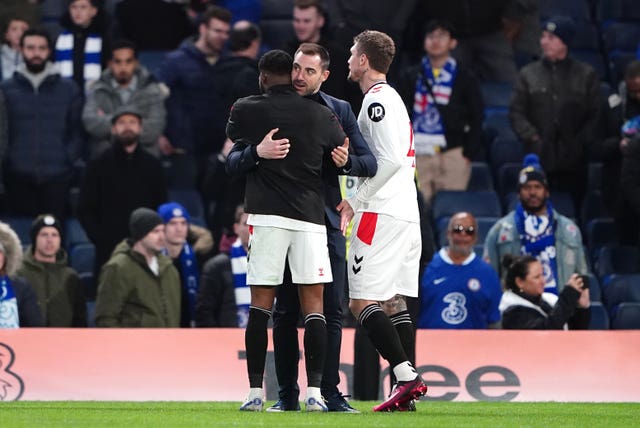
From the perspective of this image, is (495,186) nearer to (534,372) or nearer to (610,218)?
(610,218)

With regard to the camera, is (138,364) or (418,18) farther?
(418,18)

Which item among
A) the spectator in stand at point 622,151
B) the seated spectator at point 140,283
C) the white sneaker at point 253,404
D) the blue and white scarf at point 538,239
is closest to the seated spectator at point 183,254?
the seated spectator at point 140,283

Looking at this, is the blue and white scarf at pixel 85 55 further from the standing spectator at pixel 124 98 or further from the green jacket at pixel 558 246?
the green jacket at pixel 558 246

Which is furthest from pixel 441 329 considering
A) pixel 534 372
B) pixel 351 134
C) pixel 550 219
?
pixel 351 134

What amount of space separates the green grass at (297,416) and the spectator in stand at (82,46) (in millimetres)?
6328

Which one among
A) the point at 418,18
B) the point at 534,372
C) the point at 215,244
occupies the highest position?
the point at 418,18

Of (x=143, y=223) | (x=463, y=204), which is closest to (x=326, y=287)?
(x=143, y=223)

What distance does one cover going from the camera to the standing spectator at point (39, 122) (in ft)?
51.3

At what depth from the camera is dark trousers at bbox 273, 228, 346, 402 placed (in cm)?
958

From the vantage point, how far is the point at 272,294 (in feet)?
30.6

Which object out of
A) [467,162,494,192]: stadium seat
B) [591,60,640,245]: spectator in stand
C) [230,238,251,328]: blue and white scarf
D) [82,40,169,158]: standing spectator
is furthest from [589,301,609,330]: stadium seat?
[82,40,169,158]: standing spectator

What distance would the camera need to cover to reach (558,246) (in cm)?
1488

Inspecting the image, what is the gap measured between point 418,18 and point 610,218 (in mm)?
3096

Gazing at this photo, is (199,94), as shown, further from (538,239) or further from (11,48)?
(538,239)
